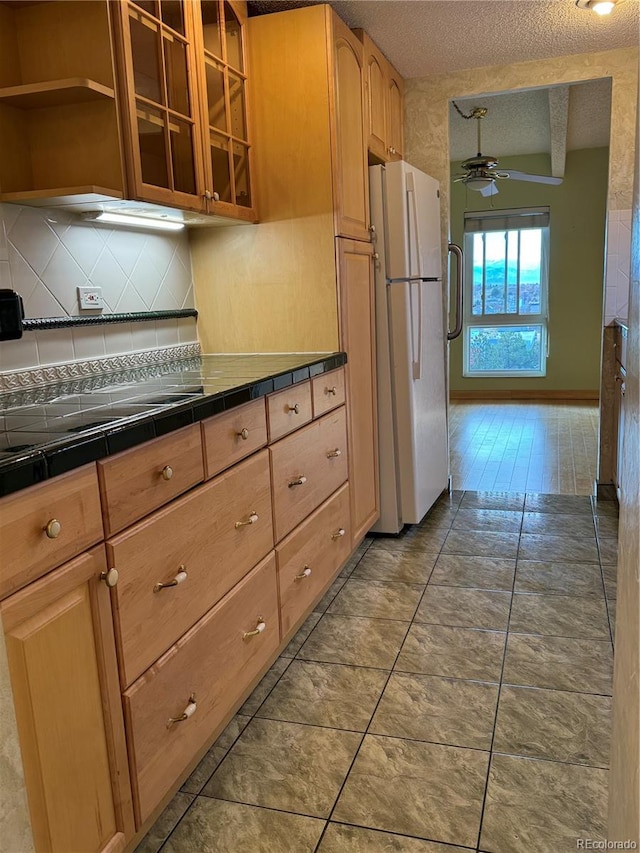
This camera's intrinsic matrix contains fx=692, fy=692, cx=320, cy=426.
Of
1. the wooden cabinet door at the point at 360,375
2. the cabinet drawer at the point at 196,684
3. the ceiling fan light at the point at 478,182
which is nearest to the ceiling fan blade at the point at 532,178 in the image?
the ceiling fan light at the point at 478,182

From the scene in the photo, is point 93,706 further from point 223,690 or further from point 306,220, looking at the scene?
point 306,220

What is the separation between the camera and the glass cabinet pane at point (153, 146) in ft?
6.46

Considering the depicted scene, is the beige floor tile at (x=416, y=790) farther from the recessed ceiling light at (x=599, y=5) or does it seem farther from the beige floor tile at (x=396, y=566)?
the recessed ceiling light at (x=599, y=5)

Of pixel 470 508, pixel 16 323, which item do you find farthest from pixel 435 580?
pixel 16 323

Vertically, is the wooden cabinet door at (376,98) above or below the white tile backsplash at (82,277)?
above

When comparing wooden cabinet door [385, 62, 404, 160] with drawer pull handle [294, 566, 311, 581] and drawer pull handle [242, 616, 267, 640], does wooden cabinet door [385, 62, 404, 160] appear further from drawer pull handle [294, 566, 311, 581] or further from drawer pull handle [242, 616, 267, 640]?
drawer pull handle [242, 616, 267, 640]

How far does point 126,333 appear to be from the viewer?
2.43 metres

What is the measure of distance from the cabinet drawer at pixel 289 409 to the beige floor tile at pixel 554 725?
102 cm

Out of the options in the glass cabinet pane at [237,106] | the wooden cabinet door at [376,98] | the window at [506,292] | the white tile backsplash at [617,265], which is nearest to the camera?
the glass cabinet pane at [237,106]

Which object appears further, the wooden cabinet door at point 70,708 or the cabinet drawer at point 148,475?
the cabinet drawer at point 148,475

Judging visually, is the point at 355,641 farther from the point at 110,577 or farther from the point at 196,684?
the point at 110,577

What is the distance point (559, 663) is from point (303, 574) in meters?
0.86

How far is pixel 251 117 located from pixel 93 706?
222 cm

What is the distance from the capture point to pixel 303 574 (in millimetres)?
2307
